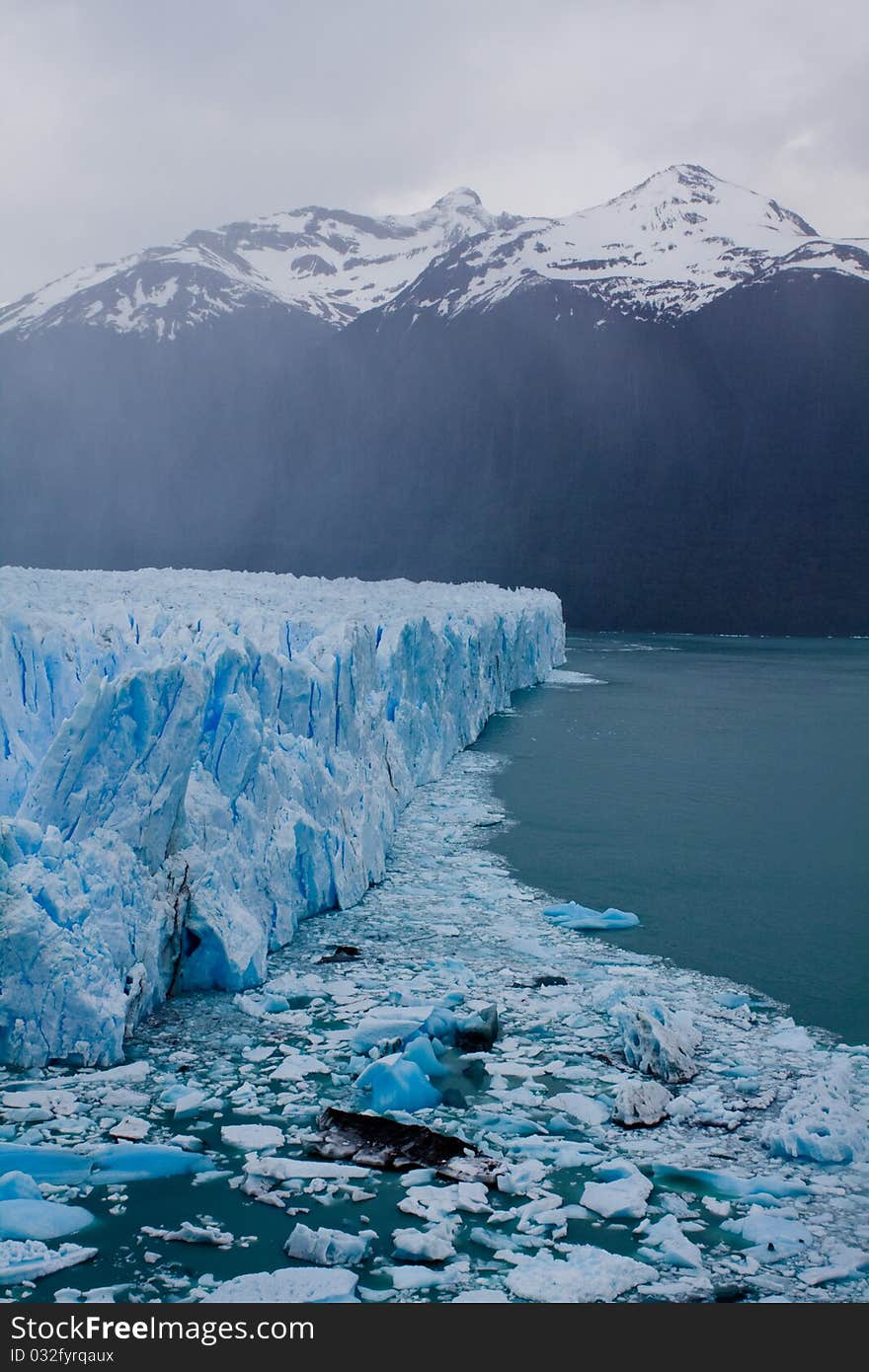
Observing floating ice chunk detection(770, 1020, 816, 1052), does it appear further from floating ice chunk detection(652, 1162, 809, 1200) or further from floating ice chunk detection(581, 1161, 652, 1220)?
floating ice chunk detection(581, 1161, 652, 1220)

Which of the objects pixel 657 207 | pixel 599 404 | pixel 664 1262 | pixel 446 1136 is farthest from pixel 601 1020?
pixel 657 207

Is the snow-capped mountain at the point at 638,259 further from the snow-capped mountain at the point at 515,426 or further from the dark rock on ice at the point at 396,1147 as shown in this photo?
the dark rock on ice at the point at 396,1147

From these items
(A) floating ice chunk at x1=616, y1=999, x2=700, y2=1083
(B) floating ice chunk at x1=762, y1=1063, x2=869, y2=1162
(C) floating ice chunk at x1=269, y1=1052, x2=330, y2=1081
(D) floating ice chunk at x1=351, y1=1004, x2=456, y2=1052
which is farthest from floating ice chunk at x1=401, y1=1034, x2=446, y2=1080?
(B) floating ice chunk at x1=762, y1=1063, x2=869, y2=1162

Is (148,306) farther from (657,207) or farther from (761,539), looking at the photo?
(761,539)

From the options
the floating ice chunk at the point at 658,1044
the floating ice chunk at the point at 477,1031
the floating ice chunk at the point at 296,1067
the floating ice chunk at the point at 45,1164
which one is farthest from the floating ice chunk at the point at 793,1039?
the floating ice chunk at the point at 45,1164

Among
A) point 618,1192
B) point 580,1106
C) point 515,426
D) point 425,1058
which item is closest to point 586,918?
point 425,1058
